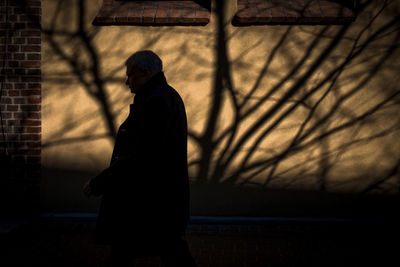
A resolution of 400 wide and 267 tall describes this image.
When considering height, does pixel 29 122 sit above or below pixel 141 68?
below

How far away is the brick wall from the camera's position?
469 centimetres

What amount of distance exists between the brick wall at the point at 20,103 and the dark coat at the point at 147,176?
270 centimetres

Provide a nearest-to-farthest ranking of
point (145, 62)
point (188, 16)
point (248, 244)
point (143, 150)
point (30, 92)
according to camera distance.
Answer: point (143, 150) < point (145, 62) < point (248, 244) < point (188, 16) < point (30, 92)

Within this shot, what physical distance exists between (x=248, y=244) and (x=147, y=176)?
88.3 inches

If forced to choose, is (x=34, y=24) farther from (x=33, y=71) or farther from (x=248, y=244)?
(x=248, y=244)

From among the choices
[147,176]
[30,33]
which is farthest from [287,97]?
[30,33]

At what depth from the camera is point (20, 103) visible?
4766 mm

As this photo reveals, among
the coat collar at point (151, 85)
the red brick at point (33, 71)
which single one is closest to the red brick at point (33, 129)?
the red brick at point (33, 71)

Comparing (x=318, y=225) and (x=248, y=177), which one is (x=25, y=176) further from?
(x=318, y=225)

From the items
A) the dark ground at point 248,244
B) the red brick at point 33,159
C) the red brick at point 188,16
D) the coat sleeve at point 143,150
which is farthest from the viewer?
the red brick at point 33,159

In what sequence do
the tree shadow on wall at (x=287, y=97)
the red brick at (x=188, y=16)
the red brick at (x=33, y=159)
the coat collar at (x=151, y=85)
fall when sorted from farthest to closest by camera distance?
the red brick at (x=33, y=159) < the tree shadow on wall at (x=287, y=97) < the red brick at (x=188, y=16) < the coat collar at (x=151, y=85)

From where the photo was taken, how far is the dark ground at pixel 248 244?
3824 millimetres

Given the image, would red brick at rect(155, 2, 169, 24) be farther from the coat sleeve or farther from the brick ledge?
the coat sleeve

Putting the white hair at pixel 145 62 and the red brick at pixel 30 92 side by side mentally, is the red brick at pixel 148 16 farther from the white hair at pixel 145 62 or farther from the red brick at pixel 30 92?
the white hair at pixel 145 62
